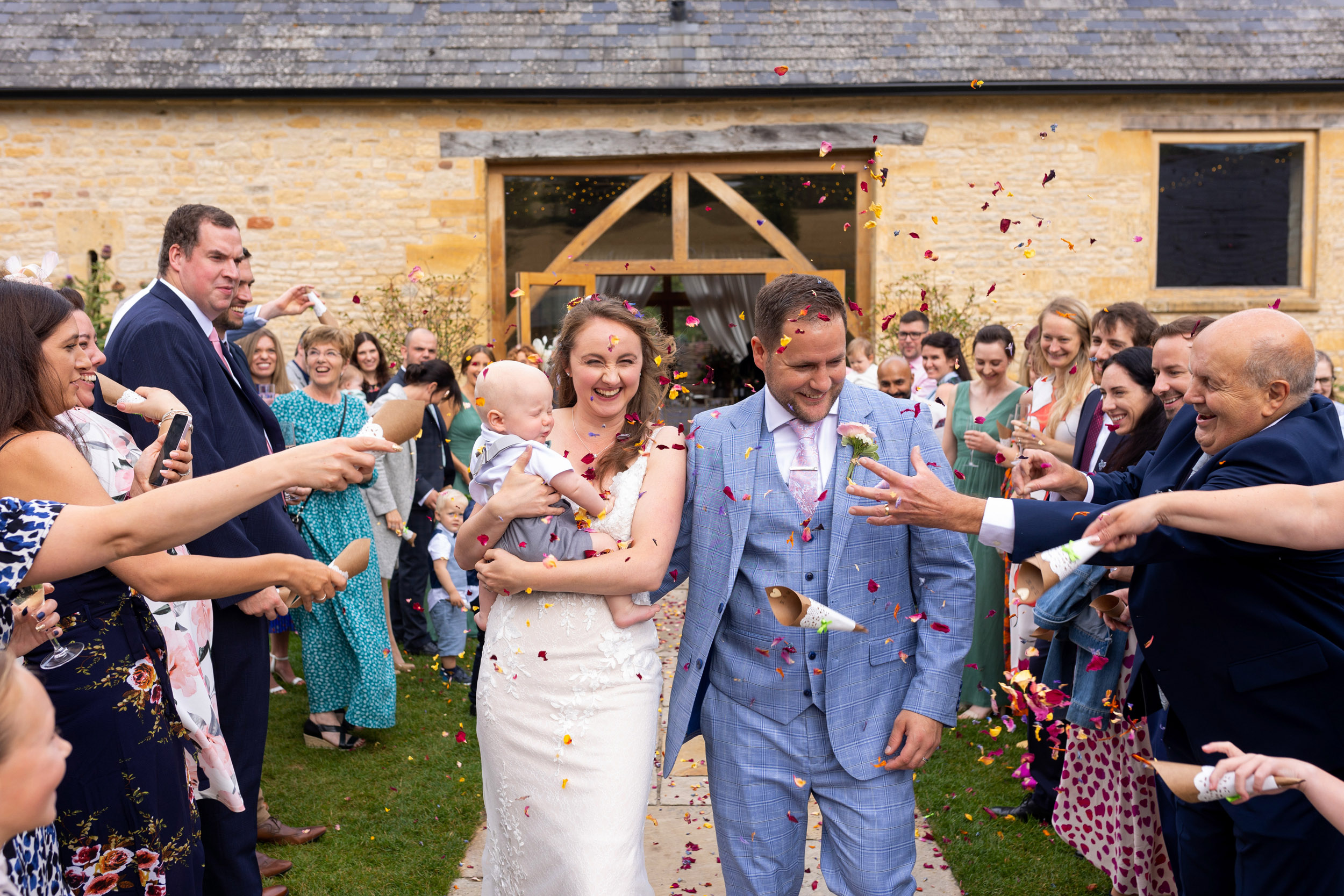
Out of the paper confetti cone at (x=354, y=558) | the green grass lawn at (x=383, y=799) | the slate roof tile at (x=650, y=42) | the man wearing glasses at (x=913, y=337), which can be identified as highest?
the slate roof tile at (x=650, y=42)

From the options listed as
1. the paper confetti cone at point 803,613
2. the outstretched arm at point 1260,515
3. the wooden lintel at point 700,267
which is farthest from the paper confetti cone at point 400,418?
the wooden lintel at point 700,267

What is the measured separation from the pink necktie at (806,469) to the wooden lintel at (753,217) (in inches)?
389

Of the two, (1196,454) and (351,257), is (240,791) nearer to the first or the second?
(1196,454)

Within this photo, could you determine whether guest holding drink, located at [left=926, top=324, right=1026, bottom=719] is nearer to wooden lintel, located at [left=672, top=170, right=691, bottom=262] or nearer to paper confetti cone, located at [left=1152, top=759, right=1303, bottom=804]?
paper confetti cone, located at [left=1152, top=759, right=1303, bottom=804]

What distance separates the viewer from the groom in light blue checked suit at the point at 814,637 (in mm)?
2826

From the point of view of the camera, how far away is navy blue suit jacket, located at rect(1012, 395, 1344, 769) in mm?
2529

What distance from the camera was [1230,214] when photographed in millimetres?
12781

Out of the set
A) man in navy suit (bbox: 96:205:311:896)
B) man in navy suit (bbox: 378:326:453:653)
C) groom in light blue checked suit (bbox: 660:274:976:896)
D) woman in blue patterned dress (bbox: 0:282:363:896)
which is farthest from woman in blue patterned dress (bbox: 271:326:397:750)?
groom in light blue checked suit (bbox: 660:274:976:896)

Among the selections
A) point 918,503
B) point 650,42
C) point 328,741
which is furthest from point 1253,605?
point 650,42

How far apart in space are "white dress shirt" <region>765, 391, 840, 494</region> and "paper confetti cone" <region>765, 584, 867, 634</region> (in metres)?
0.41

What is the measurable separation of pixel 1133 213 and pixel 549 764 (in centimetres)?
1195

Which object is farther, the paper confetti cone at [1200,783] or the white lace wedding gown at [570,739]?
the white lace wedding gown at [570,739]

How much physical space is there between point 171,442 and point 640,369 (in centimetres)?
143

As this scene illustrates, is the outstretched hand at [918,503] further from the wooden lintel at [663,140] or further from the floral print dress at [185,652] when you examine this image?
the wooden lintel at [663,140]
